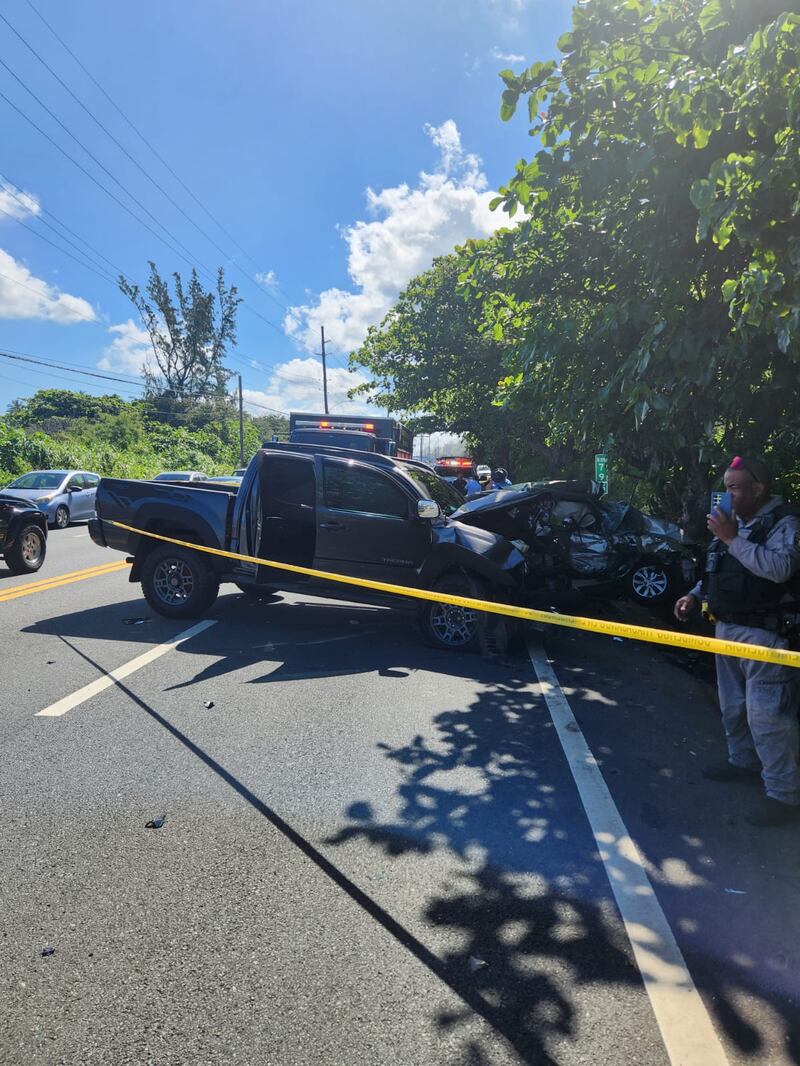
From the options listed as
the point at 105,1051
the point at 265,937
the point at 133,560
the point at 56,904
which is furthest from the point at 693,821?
the point at 133,560

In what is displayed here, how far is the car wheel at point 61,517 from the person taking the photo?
17703 millimetres

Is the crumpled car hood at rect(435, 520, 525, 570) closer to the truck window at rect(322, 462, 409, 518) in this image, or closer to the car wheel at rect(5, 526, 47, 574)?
the truck window at rect(322, 462, 409, 518)

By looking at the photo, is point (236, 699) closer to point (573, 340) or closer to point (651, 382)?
point (651, 382)

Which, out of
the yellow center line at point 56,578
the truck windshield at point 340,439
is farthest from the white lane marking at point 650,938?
the truck windshield at point 340,439

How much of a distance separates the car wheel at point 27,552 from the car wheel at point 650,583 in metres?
9.01

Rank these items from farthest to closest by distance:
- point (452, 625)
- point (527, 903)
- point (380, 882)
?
point (452, 625)
point (380, 882)
point (527, 903)

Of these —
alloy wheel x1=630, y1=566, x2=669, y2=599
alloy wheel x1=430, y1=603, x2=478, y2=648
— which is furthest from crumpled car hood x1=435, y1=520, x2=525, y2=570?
alloy wheel x1=630, y1=566, x2=669, y2=599

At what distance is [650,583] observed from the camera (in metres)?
8.89

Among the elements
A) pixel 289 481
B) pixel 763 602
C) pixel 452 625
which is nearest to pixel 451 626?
Result: pixel 452 625

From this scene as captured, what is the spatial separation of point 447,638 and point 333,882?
12.8ft

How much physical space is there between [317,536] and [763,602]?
4.63 metres

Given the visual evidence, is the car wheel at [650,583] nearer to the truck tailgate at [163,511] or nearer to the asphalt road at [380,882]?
the asphalt road at [380,882]

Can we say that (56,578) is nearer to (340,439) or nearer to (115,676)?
(115,676)

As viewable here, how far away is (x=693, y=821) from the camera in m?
3.36
